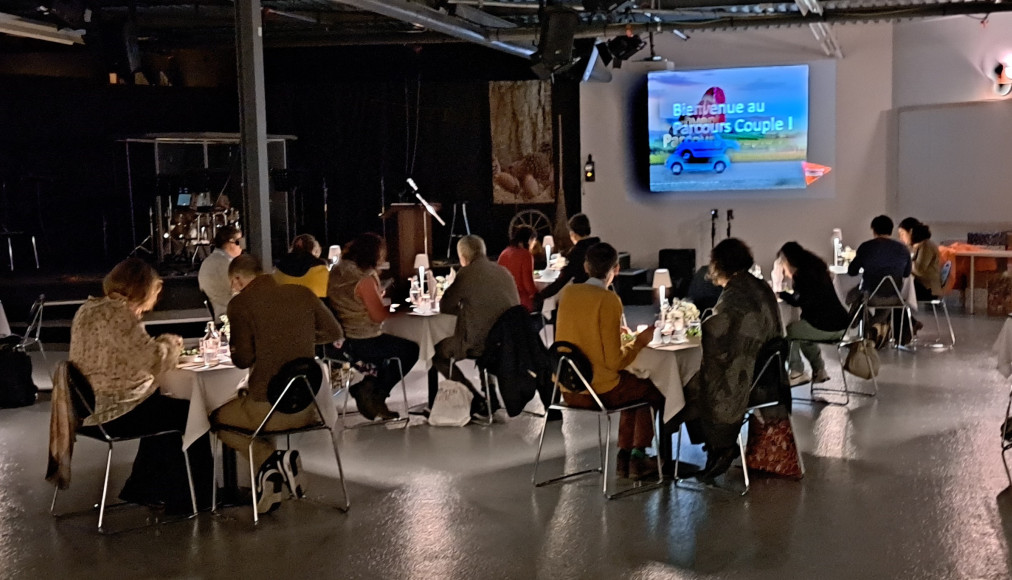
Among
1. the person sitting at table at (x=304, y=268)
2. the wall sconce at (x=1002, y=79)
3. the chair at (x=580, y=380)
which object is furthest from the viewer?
the wall sconce at (x=1002, y=79)

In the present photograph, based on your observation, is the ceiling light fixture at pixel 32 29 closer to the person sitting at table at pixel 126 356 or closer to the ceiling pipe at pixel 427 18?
the ceiling pipe at pixel 427 18

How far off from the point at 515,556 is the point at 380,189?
10.2 m

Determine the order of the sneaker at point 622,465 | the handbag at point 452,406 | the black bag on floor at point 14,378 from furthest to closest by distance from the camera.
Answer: the black bag on floor at point 14,378 < the handbag at point 452,406 < the sneaker at point 622,465

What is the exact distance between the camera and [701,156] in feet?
43.1

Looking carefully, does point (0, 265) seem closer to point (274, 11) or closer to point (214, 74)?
point (214, 74)

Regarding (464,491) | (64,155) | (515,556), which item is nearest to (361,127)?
(64,155)

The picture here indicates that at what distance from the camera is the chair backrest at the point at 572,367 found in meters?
5.14

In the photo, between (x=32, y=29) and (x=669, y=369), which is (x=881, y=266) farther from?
(x=32, y=29)

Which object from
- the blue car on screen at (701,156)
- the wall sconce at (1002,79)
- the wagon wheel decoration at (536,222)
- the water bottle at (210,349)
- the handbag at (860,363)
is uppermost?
the wall sconce at (1002,79)

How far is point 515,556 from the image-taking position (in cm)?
438

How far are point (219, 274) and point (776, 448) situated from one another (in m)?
4.26

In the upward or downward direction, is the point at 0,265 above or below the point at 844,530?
above

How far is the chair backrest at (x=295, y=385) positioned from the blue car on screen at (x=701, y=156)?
909 centimetres

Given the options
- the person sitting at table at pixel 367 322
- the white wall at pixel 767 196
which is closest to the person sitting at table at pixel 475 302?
the person sitting at table at pixel 367 322
